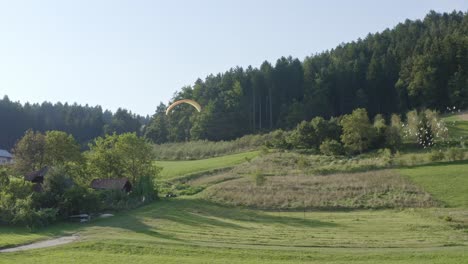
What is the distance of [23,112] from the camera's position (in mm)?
132750

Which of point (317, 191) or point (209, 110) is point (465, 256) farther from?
point (209, 110)

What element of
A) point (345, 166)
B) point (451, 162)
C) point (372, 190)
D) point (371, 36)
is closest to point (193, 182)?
point (345, 166)

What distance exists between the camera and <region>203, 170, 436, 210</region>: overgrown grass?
42750 mm

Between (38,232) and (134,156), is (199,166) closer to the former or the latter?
(134,156)

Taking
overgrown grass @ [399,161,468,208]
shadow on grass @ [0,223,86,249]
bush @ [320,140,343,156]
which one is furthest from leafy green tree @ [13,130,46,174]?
overgrown grass @ [399,161,468,208]

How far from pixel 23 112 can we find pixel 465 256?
12905 centimetres

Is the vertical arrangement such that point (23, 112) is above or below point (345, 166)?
above

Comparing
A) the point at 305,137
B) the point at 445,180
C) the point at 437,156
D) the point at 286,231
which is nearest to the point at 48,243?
the point at 286,231

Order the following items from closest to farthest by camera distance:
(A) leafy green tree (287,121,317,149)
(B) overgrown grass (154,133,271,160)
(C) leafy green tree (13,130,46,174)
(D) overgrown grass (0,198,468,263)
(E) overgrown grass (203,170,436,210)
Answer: (D) overgrown grass (0,198,468,263)
(E) overgrown grass (203,170,436,210)
(C) leafy green tree (13,130,46,174)
(A) leafy green tree (287,121,317,149)
(B) overgrown grass (154,133,271,160)

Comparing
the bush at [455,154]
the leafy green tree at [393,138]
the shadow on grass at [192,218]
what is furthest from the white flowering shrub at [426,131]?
the shadow on grass at [192,218]

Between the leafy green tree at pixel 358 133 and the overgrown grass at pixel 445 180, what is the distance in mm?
10828

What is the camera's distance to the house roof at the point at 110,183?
5141cm

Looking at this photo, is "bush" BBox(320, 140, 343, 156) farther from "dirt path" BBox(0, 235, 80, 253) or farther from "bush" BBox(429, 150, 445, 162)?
"dirt path" BBox(0, 235, 80, 253)

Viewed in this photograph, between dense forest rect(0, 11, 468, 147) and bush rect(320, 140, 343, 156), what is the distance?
3209 centimetres
